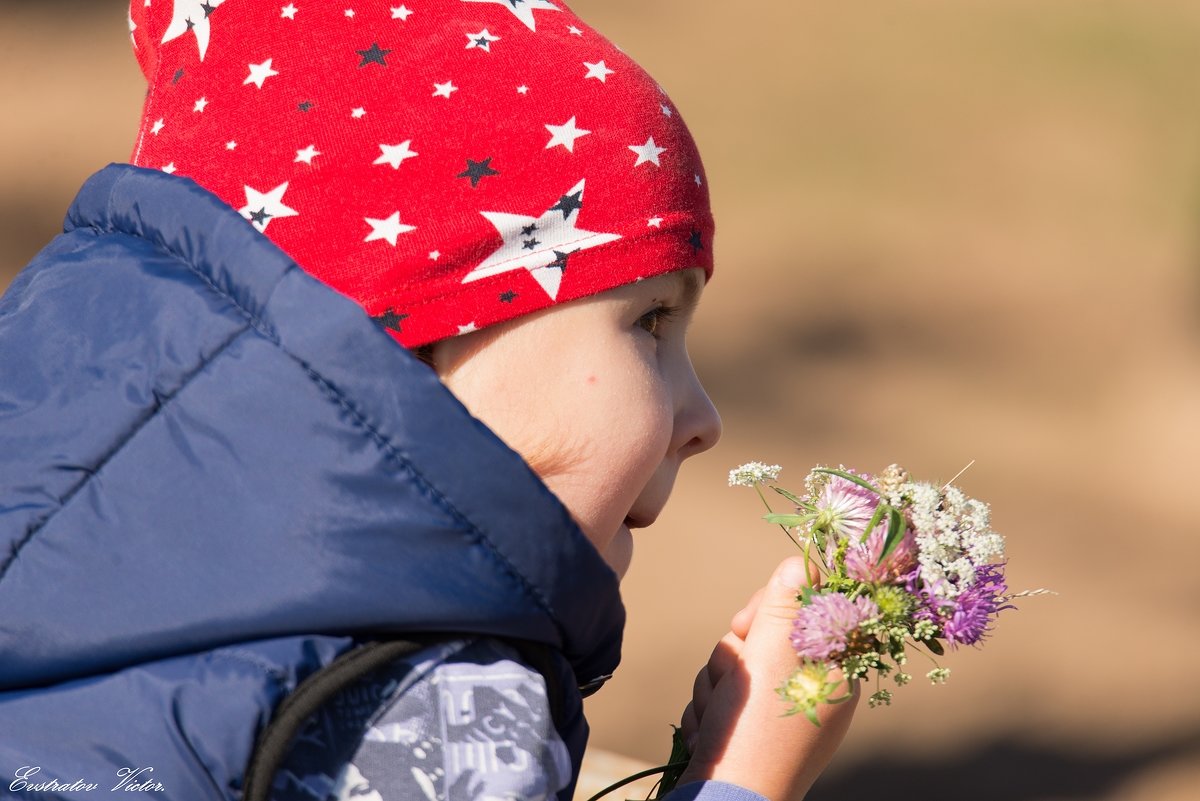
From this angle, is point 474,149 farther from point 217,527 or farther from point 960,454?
point 960,454

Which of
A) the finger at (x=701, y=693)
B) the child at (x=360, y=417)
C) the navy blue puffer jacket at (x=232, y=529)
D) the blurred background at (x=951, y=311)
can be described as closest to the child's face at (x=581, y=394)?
the child at (x=360, y=417)

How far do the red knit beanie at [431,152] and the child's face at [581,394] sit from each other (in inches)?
0.9

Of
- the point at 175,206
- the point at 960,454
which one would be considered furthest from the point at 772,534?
the point at 175,206

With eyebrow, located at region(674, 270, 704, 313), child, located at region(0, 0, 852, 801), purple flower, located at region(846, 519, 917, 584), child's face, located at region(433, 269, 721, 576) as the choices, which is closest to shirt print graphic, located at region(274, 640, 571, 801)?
child, located at region(0, 0, 852, 801)

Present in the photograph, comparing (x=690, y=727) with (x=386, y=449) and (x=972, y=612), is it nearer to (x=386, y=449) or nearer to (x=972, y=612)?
(x=972, y=612)

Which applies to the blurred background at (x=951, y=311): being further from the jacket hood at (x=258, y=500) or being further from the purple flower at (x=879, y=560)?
the jacket hood at (x=258, y=500)

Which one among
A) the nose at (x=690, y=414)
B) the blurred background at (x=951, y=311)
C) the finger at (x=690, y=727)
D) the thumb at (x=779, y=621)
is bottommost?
the blurred background at (x=951, y=311)

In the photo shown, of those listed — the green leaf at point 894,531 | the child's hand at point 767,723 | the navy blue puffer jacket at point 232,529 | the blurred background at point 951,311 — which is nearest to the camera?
the navy blue puffer jacket at point 232,529

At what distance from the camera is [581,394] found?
101 centimetres

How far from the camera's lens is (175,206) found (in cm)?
97

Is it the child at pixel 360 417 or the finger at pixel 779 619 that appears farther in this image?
the finger at pixel 779 619

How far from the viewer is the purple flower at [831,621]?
965 millimetres

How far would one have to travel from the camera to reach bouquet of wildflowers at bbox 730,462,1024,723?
97cm

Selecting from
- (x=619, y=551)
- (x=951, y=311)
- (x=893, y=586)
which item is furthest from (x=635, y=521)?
(x=951, y=311)
